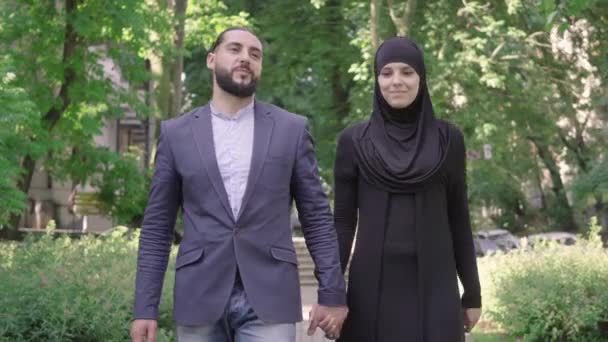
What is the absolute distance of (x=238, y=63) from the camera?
458 centimetres

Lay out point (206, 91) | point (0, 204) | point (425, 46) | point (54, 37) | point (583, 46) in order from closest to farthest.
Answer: point (0, 204) → point (54, 37) → point (583, 46) → point (425, 46) → point (206, 91)

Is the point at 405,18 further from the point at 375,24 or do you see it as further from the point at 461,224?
the point at 461,224

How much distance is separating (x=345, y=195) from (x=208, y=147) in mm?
1075

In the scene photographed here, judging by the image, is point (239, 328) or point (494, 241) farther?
point (494, 241)

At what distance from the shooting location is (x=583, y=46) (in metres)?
25.2

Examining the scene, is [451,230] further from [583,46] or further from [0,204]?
[583,46]

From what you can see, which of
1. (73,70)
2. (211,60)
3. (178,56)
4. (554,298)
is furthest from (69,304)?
(178,56)

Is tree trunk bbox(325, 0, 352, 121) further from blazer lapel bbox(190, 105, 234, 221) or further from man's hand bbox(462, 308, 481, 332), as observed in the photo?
blazer lapel bbox(190, 105, 234, 221)

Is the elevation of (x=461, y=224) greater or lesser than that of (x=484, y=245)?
greater

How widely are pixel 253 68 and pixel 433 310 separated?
149cm

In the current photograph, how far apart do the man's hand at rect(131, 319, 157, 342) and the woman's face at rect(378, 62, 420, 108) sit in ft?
5.27

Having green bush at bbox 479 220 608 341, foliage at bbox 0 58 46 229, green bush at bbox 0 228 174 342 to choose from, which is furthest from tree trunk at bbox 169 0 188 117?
green bush at bbox 0 228 174 342

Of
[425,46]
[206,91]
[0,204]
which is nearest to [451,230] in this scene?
[0,204]

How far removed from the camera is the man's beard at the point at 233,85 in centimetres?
457
